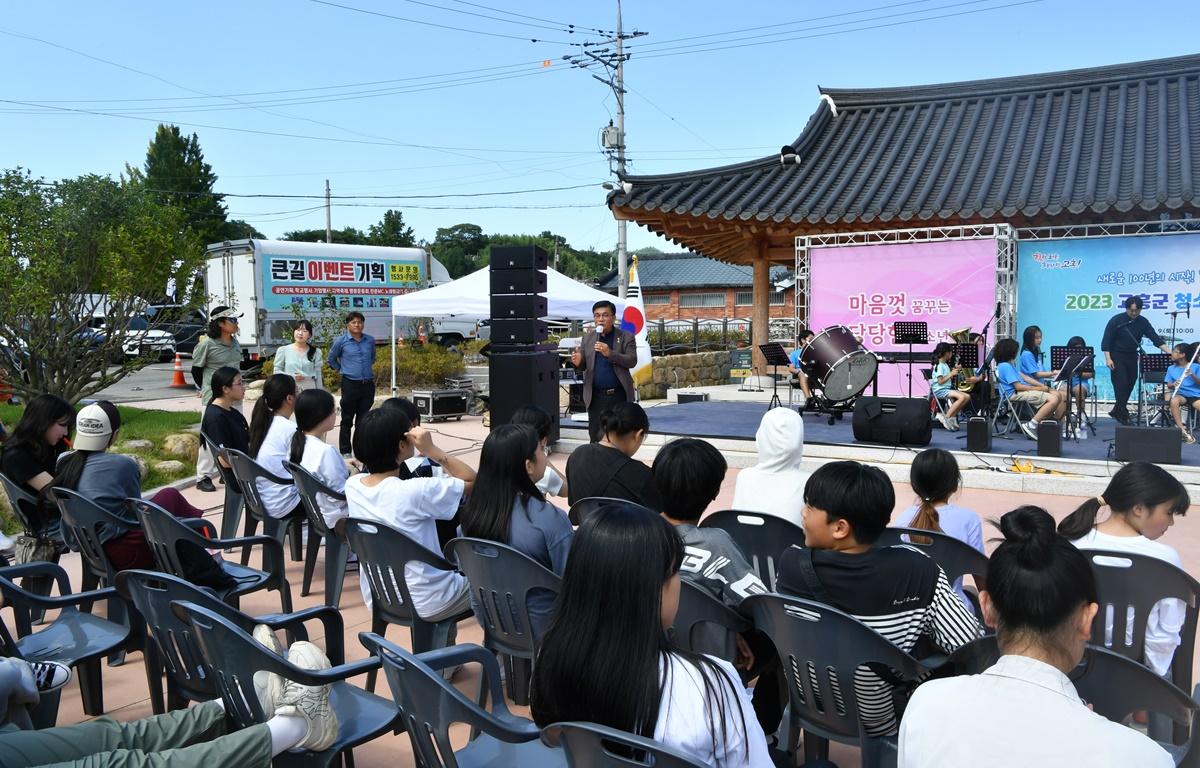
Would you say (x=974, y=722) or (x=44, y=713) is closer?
(x=974, y=722)

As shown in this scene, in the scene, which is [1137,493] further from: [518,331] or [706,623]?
[518,331]

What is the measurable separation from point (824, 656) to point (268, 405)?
3.96 m

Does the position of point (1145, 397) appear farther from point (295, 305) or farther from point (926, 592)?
point (295, 305)

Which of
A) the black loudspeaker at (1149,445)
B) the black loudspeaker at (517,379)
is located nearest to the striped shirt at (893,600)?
the black loudspeaker at (1149,445)

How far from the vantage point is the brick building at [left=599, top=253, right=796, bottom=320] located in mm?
37125

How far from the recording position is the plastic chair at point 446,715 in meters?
1.77

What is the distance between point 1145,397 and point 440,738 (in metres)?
10.8

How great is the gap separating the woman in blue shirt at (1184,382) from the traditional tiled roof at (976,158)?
159 cm

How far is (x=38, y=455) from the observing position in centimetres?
411

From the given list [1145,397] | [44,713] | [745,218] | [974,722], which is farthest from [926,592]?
[1145,397]

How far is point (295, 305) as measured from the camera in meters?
18.4

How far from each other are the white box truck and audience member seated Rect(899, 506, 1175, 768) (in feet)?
58.4

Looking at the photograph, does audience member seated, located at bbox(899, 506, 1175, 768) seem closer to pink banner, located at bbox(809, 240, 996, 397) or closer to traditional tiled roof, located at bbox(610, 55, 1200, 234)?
traditional tiled roof, located at bbox(610, 55, 1200, 234)

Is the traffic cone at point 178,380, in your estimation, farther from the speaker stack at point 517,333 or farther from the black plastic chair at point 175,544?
the black plastic chair at point 175,544
